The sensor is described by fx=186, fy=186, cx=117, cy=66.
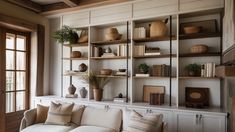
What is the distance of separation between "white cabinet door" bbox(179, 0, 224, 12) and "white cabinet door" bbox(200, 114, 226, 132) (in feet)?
5.43

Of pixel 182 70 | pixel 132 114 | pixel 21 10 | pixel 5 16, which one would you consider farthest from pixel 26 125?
pixel 182 70

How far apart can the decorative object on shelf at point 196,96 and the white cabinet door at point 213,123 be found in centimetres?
33

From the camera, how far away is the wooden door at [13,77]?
356cm

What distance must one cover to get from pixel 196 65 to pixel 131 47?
1.16 m

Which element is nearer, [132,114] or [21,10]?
[132,114]

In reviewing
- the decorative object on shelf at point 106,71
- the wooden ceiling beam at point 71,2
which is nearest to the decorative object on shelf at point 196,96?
the decorative object on shelf at point 106,71

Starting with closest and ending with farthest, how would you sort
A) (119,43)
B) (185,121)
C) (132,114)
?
(132,114), (185,121), (119,43)

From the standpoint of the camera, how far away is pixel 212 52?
2.95 meters

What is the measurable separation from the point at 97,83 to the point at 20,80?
172 centimetres

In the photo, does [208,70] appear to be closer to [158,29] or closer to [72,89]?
[158,29]

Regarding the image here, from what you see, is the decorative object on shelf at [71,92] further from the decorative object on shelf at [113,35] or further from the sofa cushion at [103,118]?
the decorative object on shelf at [113,35]

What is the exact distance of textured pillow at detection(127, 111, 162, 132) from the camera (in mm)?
2336

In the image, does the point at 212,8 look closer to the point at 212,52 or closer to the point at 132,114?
the point at 212,52

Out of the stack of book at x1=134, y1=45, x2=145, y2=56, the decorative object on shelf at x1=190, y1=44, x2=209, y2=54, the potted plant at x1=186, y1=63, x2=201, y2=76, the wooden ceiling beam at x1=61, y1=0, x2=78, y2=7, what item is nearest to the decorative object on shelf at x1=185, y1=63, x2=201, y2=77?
the potted plant at x1=186, y1=63, x2=201, y2=76
